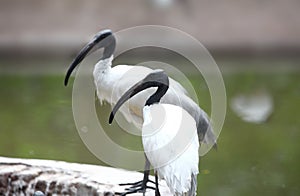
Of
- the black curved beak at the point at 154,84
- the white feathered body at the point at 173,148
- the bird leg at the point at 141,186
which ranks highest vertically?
the black curved beak at the point at 154,84

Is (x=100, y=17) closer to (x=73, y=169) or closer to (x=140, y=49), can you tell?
(x=140, y=49)

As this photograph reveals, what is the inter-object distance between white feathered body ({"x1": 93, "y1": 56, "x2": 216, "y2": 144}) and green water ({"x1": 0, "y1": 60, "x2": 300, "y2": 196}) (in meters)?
1.41

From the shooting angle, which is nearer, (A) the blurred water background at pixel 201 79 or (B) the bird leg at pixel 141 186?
(B) the bird leg at pixel 141 186

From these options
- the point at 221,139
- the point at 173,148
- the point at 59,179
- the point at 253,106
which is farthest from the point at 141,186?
the point at 253,106

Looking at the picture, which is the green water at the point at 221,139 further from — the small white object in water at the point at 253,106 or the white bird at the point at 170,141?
the white bird at the point at 170,141

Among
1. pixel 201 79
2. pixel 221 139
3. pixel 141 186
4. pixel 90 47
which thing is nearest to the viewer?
pixel 141 186

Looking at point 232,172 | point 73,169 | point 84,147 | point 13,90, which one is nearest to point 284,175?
point 232,172

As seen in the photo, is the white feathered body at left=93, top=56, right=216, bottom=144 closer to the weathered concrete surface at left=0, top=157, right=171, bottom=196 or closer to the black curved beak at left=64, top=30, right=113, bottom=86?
the black curved beak at left=64, top=30, right=113, bottom=86

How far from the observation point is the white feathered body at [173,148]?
341 cm

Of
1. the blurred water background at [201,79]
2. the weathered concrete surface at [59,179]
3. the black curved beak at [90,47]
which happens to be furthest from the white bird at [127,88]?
the blurred water background at [201,79]

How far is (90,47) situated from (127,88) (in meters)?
0.33

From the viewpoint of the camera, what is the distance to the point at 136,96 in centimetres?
394

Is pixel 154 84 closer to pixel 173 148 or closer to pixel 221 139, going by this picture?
pixel 173 148

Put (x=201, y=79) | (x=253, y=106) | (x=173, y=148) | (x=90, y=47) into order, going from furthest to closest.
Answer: (x=201, y=79), (x=253, y=106), (x=90, y=47), (x=173, y=148)
